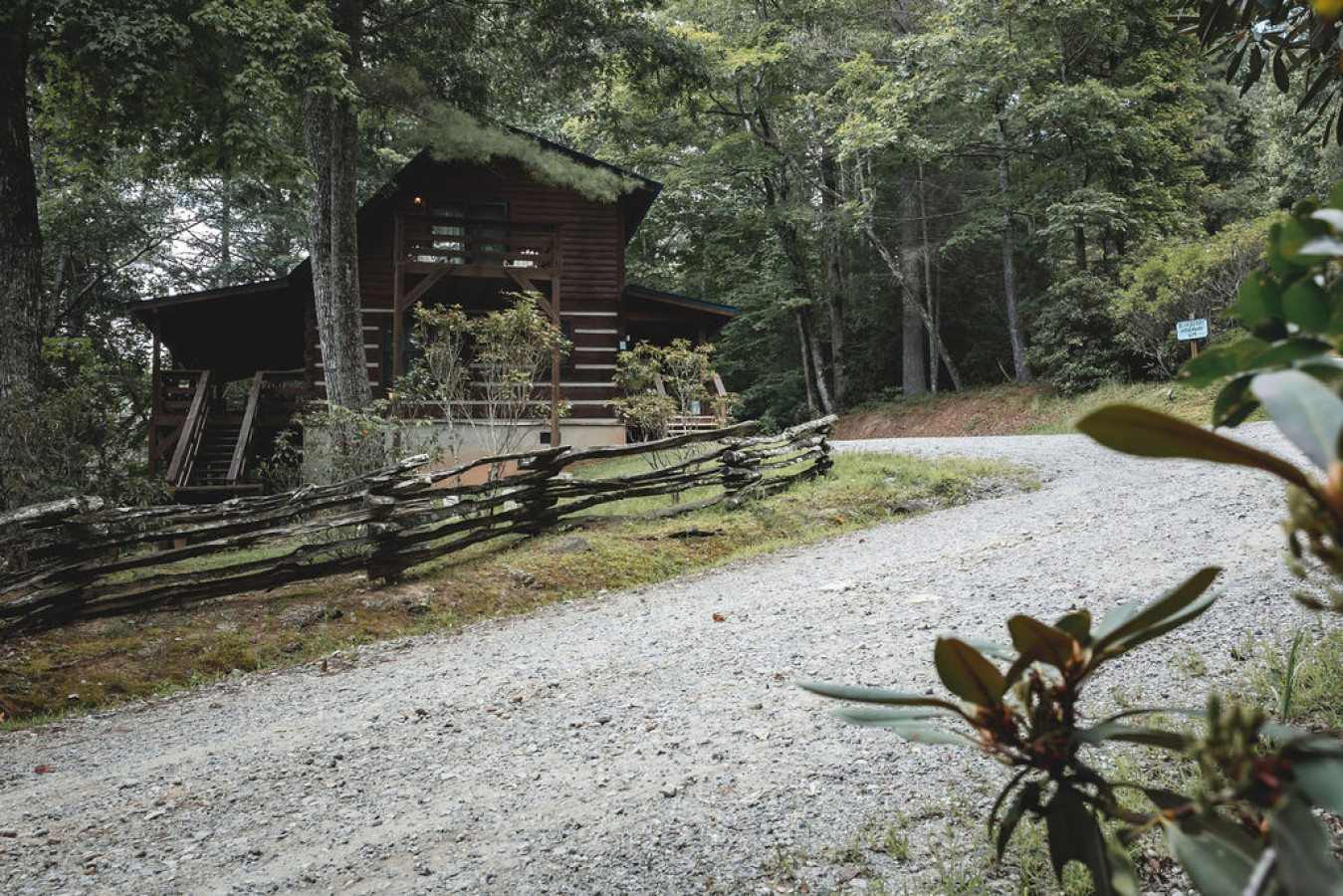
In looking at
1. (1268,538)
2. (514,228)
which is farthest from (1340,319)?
(514,228)

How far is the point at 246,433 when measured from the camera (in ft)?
48.8

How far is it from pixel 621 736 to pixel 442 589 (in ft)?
11.7

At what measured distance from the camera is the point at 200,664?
5.30 meters

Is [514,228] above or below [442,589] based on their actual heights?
above

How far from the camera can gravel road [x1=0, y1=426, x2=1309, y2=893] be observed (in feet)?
7.78

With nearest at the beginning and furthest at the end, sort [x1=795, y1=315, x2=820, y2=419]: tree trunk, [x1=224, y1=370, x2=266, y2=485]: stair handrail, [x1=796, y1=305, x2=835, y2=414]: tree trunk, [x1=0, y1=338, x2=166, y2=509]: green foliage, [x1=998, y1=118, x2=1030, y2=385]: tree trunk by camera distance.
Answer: [x1=0, y1=338, x2=166, y2=509]: green foliage, [x1=224, y1=370, x2=266, y2=485]: stair handrail, [x1=998, y1=118, x2=1030, y2=385]: tree trunk, [x1=796, y1=305, x2=835, y2=414]: tree trunk, [x1=795, y1=315, x2=820, y2=419]: tree trunk

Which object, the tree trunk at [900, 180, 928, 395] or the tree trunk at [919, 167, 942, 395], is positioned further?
the tree trunk at [900, 180, 928, 395]

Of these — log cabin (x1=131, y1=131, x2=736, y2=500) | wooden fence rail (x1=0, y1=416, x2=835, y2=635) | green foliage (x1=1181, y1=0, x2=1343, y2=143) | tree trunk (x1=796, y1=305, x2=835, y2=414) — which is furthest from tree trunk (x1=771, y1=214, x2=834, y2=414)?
green foliage (x1=1181, y1=0, x2=1343, y2=143)

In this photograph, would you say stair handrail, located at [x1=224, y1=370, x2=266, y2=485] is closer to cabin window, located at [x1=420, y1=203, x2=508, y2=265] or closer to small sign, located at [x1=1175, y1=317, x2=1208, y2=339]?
cabin window, located at [x1=420, y1=203, x2=508, y2=265]

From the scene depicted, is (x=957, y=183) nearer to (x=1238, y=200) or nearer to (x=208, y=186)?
(x=1238, y=200)

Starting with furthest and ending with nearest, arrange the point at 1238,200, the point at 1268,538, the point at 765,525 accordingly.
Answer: the point at 1238,200 < the point at 765,525 < the point at 1268,538

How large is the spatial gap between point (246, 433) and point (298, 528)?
1003 centimetres

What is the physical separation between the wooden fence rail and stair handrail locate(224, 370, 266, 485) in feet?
19.0

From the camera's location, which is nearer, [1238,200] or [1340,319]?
[1340,319]
